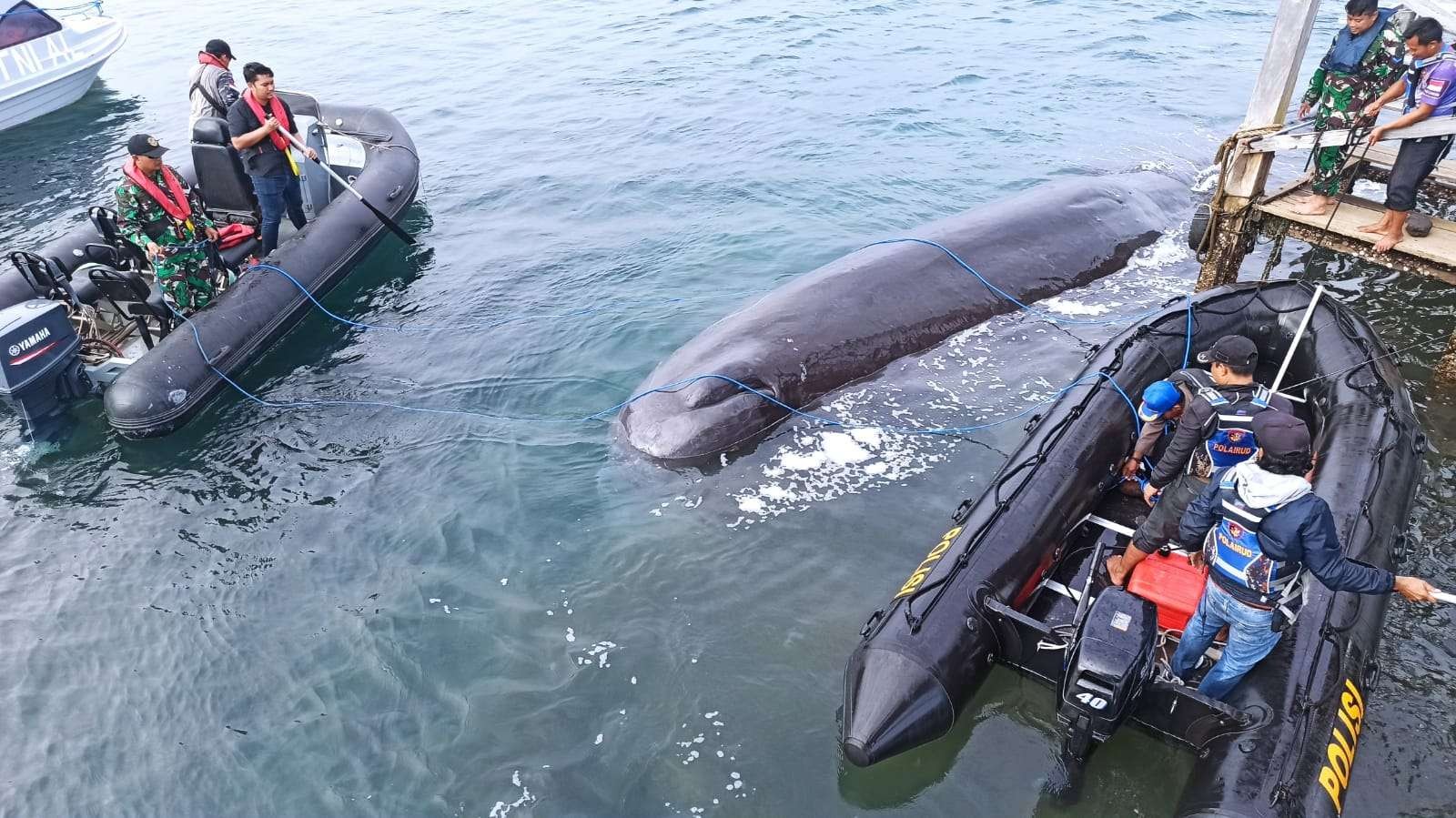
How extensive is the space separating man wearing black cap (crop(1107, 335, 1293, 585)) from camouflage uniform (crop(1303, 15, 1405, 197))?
417 centimetres

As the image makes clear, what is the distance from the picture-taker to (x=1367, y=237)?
8.84 m

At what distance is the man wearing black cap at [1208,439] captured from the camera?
5.69 metres

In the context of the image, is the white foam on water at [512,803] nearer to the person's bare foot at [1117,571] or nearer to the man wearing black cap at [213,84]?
the person's bare foot at [1117,571]

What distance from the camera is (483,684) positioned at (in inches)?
256

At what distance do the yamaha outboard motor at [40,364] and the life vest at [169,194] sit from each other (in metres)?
1.47

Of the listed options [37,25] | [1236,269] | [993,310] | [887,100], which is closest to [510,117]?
[887,100]

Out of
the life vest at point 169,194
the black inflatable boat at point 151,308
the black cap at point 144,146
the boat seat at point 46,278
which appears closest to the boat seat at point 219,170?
the black inflatable boat at point 151,308

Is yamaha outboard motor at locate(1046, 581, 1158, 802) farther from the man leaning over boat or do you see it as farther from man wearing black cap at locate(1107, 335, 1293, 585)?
the man leaning over boat

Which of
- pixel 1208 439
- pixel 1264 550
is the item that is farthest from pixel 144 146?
pixel 1264 550

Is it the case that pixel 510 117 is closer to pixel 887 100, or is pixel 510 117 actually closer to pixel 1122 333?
pixel 887 100

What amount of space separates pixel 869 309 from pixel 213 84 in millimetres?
8829

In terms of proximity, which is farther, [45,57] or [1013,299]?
[45,57]

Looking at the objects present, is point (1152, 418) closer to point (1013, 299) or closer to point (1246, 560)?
point (1246, 560)

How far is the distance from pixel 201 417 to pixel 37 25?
1706 centimetres
